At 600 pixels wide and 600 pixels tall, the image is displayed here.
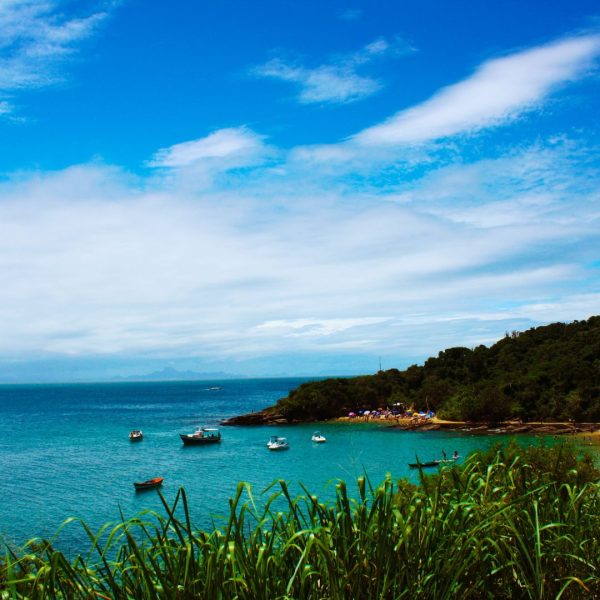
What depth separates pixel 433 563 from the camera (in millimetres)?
3428

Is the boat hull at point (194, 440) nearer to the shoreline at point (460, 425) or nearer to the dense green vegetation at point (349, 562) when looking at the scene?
the shoreline at point (460, 425)

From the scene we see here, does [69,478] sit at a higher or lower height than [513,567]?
lower

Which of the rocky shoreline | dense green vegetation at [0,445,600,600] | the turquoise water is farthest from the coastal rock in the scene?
dense green vegetation at [0,445,600,600]

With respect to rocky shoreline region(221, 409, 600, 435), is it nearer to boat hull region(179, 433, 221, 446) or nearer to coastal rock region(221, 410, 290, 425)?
coastal rock region(221, 410, 290, 425)

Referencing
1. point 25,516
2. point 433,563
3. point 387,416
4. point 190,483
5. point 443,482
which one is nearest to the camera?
point 433,563

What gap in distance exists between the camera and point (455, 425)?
59688 mm

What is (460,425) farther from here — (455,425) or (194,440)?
(194,440)

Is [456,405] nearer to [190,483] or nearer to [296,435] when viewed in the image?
[296,435]

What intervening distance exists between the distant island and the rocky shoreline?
296 millimetres

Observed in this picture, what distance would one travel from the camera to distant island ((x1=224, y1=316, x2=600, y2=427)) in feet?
186

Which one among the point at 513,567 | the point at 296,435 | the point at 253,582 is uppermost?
the point at 253,582

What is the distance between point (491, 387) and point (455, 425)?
254 inches

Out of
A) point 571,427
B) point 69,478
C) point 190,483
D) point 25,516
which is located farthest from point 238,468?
point 571,427

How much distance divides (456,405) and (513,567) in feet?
204
